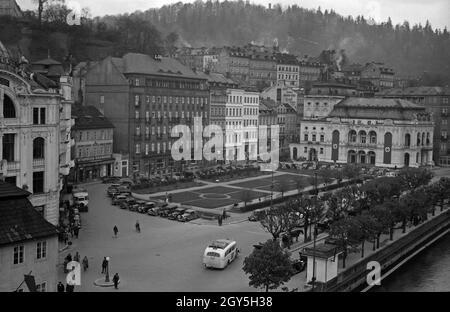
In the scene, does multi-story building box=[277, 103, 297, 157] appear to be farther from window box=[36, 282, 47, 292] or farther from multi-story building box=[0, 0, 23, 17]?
window box=[36, 282, 47, 292]

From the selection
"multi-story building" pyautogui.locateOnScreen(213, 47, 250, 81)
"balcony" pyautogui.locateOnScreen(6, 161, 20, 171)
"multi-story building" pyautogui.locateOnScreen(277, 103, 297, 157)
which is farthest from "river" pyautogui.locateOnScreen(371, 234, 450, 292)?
"multi-story building" pyautogui.locateOnScreen(213, 47, 250, 81)

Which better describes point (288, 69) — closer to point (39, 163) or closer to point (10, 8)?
point (10, 8)

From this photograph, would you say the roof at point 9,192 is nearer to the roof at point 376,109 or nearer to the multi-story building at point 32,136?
the multi-story building at point 32,136

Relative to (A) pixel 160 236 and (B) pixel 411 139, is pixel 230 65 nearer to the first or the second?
(B) pixel 411 139

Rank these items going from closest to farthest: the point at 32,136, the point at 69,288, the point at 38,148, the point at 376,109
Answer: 1. the point at 69,288
2. the point at 32,136
3. the point at 38,148
4. the point at 376,109

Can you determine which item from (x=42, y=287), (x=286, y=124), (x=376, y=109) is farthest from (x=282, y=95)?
(x=42, y=287)

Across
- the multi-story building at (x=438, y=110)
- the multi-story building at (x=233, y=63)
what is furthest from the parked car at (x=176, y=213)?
the multi-story building at (x=233, y=63)
